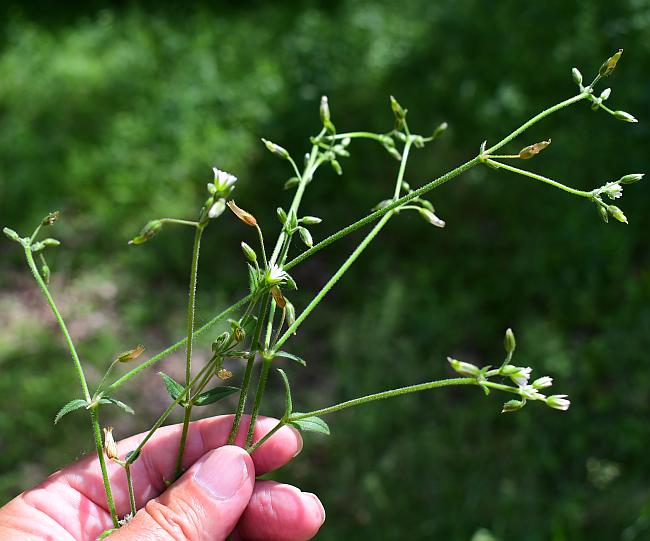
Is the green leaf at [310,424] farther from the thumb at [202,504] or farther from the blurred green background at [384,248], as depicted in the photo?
the blurred green background at [384,248]

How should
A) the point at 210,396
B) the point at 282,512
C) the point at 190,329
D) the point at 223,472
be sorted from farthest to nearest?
the point at 282,512 → the point at 223,472 → the point at 210,396 → the point at 190,329

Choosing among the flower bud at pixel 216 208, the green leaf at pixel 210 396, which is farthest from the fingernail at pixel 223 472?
the flower bud at pixel 216 208

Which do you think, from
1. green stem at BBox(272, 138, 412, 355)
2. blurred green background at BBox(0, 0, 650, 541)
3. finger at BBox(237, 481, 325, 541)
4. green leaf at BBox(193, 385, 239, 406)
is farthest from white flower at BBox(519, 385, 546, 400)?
blurred green background at BBox(0, 0, 650, 541)

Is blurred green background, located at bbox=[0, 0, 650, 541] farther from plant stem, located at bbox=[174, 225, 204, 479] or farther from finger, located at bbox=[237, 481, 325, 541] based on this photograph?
plant stem, located at bbox=[174, 225, 204, 479]

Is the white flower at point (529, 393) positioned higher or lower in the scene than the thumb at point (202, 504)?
higher

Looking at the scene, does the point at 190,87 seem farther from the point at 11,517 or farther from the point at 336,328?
the point at 11,517

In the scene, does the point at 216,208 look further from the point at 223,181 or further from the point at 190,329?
the point at 190,329

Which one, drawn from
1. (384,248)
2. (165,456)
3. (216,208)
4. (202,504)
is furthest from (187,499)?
(384,248)
